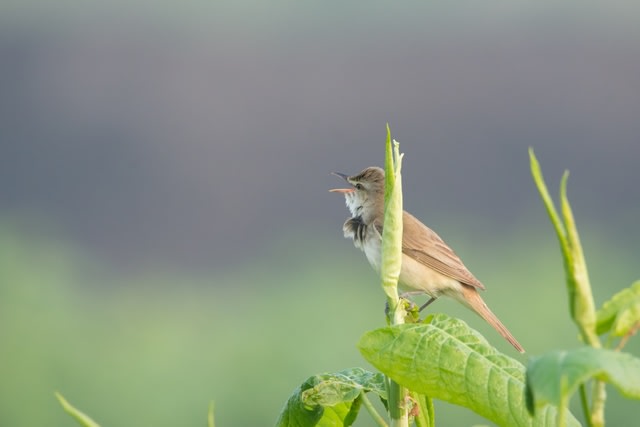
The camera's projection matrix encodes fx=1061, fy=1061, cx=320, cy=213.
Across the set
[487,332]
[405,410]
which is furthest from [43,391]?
[405,410]

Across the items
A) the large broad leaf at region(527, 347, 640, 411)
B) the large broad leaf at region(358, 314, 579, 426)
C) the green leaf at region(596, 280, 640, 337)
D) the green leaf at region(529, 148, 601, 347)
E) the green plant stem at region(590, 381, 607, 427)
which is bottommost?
the large broad leaf at region(358, 314, 579, 426)

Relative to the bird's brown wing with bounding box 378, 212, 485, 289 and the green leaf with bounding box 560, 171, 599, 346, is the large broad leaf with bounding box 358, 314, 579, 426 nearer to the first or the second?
the green leaf with bounding box 560, 171, 599, 346

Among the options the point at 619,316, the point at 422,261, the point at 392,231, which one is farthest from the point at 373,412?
the point at 422,261

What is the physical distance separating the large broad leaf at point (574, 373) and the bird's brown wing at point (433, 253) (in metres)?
2.38

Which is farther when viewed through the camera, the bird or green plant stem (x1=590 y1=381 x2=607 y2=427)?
the bird

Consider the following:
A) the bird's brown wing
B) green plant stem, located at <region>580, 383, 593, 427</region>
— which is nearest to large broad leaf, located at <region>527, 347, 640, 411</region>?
green plant stem, located at <region>580, 383, 593, 427</region>

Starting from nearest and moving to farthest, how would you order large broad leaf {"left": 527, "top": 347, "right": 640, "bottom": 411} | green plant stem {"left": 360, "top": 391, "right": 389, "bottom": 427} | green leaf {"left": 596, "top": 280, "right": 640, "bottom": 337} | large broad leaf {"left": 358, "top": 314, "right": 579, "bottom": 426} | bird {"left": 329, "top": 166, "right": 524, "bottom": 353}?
large broad leaf {"left": 527, "top": 347, "right": 640, "bottom": 411}
green leaf {"left": 596, "top": 280, "right": 640, "bottom": 337}
large broad leaf {"left": 358, "top": 314, "right": 579, "bottom": 426}
green plant stem {"left": 360, "top": 391, "right": 389, "bottom": 427}
bird {"left": 329, "top": 166, "right": 524, "bottom": 353}

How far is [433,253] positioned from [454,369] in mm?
2273

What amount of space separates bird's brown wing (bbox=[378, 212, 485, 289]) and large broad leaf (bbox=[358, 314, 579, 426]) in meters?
2.10

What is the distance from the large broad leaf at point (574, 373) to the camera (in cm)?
47

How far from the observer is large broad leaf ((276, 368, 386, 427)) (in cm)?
91

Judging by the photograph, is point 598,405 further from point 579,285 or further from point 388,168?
point 388,168

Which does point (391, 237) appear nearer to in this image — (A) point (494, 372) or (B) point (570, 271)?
(A) point (494, 372)

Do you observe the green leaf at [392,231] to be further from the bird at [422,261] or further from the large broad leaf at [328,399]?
the bird at [422,261]
